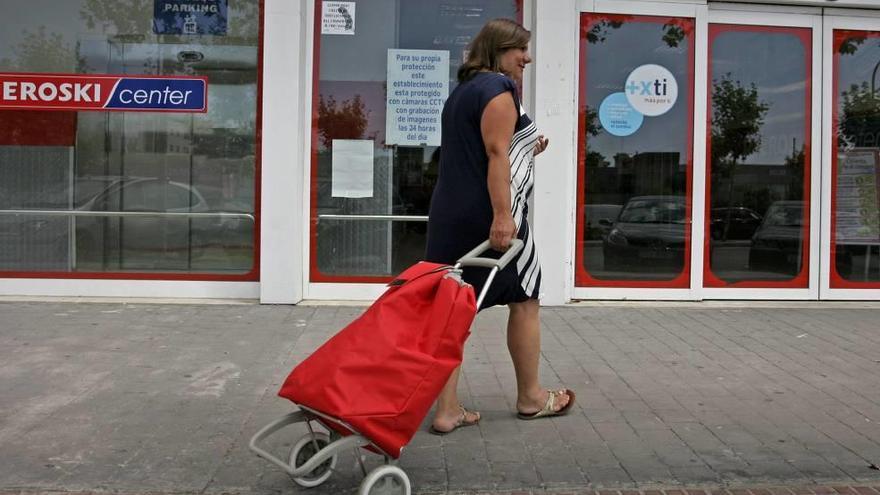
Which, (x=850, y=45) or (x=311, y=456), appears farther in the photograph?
(x=850, y=45)

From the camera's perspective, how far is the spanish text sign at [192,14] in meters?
7.94

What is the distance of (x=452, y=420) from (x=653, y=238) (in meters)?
4.45

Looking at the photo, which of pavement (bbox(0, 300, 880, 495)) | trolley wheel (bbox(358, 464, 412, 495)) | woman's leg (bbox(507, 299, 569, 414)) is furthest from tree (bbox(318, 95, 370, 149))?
trolley wheel (bbox(358, 464, 412, 495))

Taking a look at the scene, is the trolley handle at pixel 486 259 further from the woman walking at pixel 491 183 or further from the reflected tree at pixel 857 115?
the reflected tree at pixel 857 115

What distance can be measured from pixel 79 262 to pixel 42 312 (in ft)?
3.03

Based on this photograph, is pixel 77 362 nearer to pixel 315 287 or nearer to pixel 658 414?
pixel 315 287

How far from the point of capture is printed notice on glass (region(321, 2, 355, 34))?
777 centimetres

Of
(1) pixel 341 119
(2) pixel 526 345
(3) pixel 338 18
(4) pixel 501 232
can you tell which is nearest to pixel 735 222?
(1) pixel 341 119

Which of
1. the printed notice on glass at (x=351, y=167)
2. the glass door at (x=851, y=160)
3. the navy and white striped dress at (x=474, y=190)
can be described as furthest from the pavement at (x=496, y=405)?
the printed notice on glass at (x=351, y=167)

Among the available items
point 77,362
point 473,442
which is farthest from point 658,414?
point 77,362

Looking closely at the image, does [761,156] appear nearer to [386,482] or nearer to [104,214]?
[386,482]

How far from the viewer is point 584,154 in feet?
26.1

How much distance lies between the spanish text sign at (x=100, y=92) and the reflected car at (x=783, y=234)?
572 centimetres

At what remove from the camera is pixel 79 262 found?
26.1 feet
